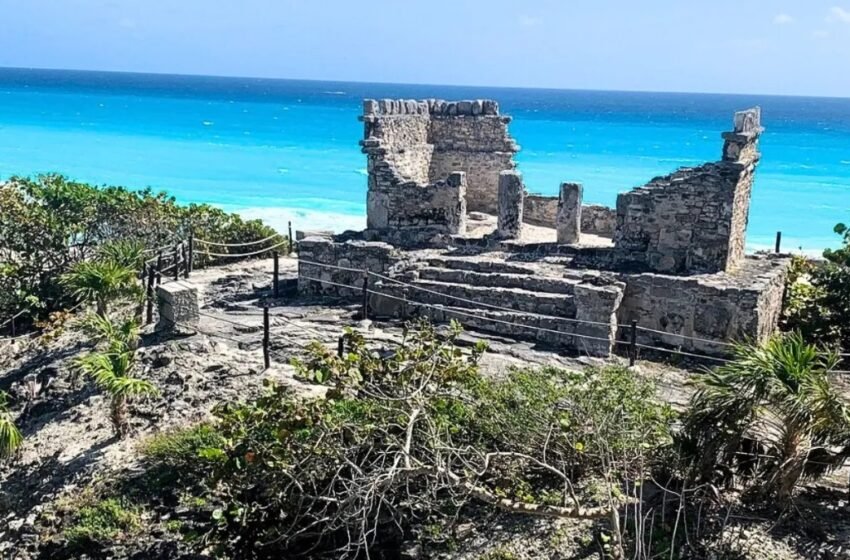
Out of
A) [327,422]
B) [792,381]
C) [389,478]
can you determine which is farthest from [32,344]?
[792,381]

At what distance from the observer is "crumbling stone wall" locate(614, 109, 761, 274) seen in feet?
47.4

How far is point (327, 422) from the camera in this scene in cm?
927

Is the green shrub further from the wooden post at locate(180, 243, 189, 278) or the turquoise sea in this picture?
the turquoise sea

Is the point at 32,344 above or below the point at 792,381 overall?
below

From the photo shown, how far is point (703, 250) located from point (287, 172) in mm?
48318

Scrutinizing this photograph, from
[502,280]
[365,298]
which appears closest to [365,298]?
[365,298]

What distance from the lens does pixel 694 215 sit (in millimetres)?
14742

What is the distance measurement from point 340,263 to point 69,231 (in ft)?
20.5

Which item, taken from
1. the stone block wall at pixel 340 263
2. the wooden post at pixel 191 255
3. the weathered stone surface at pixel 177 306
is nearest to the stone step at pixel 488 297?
the stone block wall at pixel 340 263

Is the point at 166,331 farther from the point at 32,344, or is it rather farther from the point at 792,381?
the point at 792,381

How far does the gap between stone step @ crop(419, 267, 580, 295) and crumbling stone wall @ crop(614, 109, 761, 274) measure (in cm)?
137

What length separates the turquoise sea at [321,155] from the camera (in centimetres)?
4784

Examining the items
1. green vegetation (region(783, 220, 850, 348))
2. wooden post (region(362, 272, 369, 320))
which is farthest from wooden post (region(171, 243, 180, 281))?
green vegetation (region(783, 220, 850, 348))

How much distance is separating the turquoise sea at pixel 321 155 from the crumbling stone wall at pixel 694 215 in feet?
72.5
